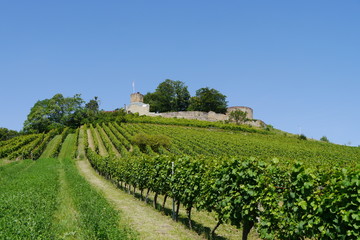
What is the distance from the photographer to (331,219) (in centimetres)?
563

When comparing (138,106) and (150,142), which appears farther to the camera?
(138,106)

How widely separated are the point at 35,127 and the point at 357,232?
83554mm

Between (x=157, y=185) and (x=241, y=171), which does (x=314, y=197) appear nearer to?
(x=241, y=171)

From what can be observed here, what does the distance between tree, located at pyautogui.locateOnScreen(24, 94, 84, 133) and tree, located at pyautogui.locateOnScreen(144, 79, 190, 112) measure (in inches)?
1057

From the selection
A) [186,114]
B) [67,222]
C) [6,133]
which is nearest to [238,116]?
[186,114]

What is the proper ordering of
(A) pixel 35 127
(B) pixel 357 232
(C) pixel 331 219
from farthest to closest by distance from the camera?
(A) pixel 35 127
(C) pixel 331 219
(B) pixel 357 232

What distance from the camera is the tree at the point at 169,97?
10450cm

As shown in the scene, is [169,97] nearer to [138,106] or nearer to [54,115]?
[138,106]

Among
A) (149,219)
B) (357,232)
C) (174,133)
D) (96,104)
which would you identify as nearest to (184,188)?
(149,219)

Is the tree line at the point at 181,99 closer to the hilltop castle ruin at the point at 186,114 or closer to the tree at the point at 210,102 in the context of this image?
the tree at the point at 210,102

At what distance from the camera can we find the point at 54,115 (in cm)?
8312

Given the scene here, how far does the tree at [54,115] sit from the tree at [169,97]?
26.9 meters

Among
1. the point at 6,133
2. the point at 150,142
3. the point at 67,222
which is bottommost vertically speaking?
the point at 6,133

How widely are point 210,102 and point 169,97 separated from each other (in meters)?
15.1
